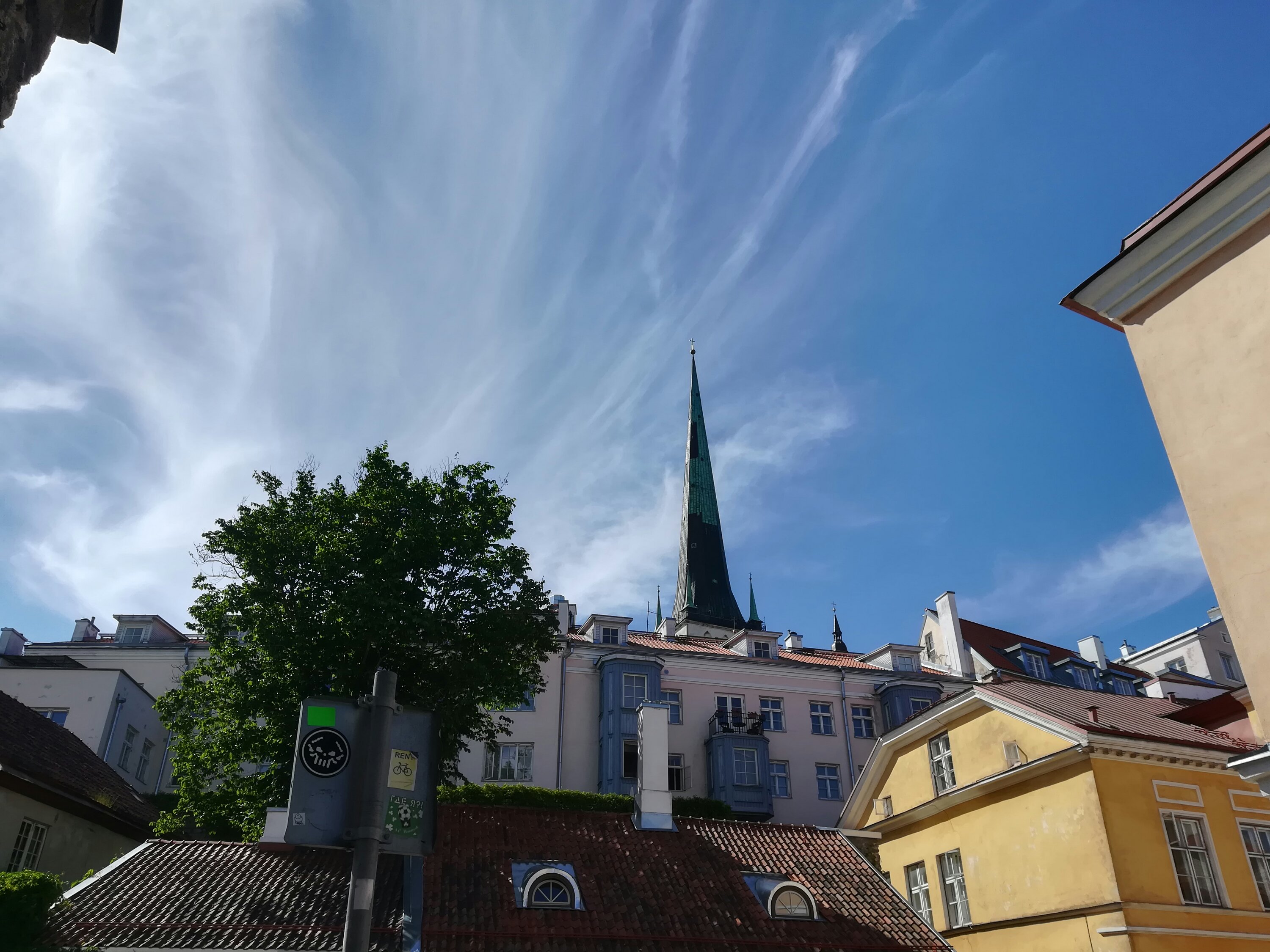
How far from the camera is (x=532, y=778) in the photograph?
36.2 m

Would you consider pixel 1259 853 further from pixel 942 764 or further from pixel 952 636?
pixel 952 636

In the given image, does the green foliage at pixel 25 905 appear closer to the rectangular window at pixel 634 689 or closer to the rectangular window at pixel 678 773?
the rectangular window at pixel 634 689

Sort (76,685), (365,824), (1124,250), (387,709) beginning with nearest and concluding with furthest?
(365,824) < (387,709) < (1124,250) < (76,685)

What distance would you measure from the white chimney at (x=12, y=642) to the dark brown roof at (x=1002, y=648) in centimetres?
4380

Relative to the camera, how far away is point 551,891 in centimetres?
1686

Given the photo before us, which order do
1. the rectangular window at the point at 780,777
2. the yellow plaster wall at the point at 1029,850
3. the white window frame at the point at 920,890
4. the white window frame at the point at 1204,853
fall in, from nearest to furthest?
1. the white window frame at the point at 1204,853
2. the yellow plaster wall at the point at 1029,850
3. the white window frame at the point at 920,890
4. the rectangular window at the point at 780,777

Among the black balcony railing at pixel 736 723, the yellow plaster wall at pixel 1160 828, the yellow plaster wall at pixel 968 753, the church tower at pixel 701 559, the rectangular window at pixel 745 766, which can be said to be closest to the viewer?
the yellow plaster wall at pixel 1160 828

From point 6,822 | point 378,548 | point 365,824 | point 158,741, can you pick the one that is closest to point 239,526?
point 378,548

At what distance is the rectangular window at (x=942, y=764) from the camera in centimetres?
2138

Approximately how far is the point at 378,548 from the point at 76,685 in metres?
15.7

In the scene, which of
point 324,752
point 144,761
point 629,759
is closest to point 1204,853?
point 324,752

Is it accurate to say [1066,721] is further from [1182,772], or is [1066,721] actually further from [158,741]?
[158,741]

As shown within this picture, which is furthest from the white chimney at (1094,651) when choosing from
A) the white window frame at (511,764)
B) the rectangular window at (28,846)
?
the rectangular window at (28,846)

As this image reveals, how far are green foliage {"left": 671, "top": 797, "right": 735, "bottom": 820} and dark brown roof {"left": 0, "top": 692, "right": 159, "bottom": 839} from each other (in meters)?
16.9
